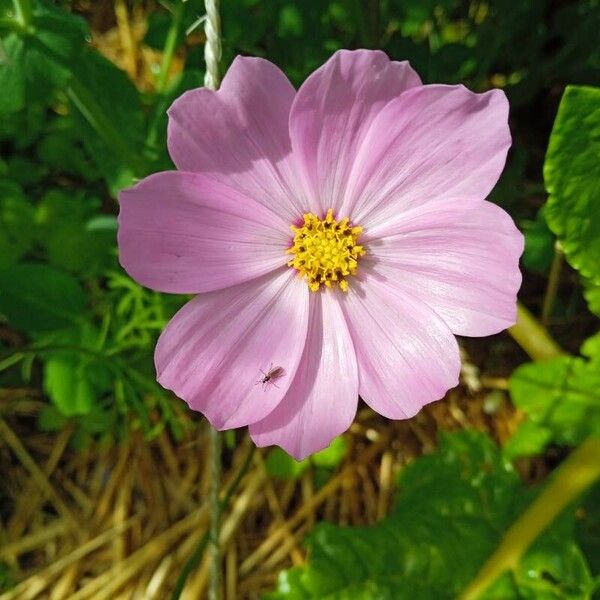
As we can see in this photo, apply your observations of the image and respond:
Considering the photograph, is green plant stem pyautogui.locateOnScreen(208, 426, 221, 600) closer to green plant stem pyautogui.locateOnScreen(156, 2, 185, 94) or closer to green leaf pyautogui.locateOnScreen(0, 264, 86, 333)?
green leaf pyautogui.locateOnScreen(0, 264, 86, 333)

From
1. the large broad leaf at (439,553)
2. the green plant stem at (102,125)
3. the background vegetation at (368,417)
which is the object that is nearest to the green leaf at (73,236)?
the background vegetation at (368,417)

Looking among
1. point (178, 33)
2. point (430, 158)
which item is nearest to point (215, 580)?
point (430, 158)

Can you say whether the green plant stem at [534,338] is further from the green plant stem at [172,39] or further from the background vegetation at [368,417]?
the green plant stem at [172,39]

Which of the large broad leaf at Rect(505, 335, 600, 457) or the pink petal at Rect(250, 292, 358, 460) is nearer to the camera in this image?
the pink petal at Rect(250, 292, 358, 460)

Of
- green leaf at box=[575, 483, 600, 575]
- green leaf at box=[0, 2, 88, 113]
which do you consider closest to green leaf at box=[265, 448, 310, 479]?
green leaf at box=[575, 483, 600, 575]

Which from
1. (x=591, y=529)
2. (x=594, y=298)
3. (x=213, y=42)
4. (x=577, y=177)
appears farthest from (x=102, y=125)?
(x=591, y=529)

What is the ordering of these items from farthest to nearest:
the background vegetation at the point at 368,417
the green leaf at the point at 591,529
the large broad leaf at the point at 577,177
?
the green leaf at the point at 591,529 → the background vegetation at the point at 368,417 → the large broad leaf at the point at 577,177
